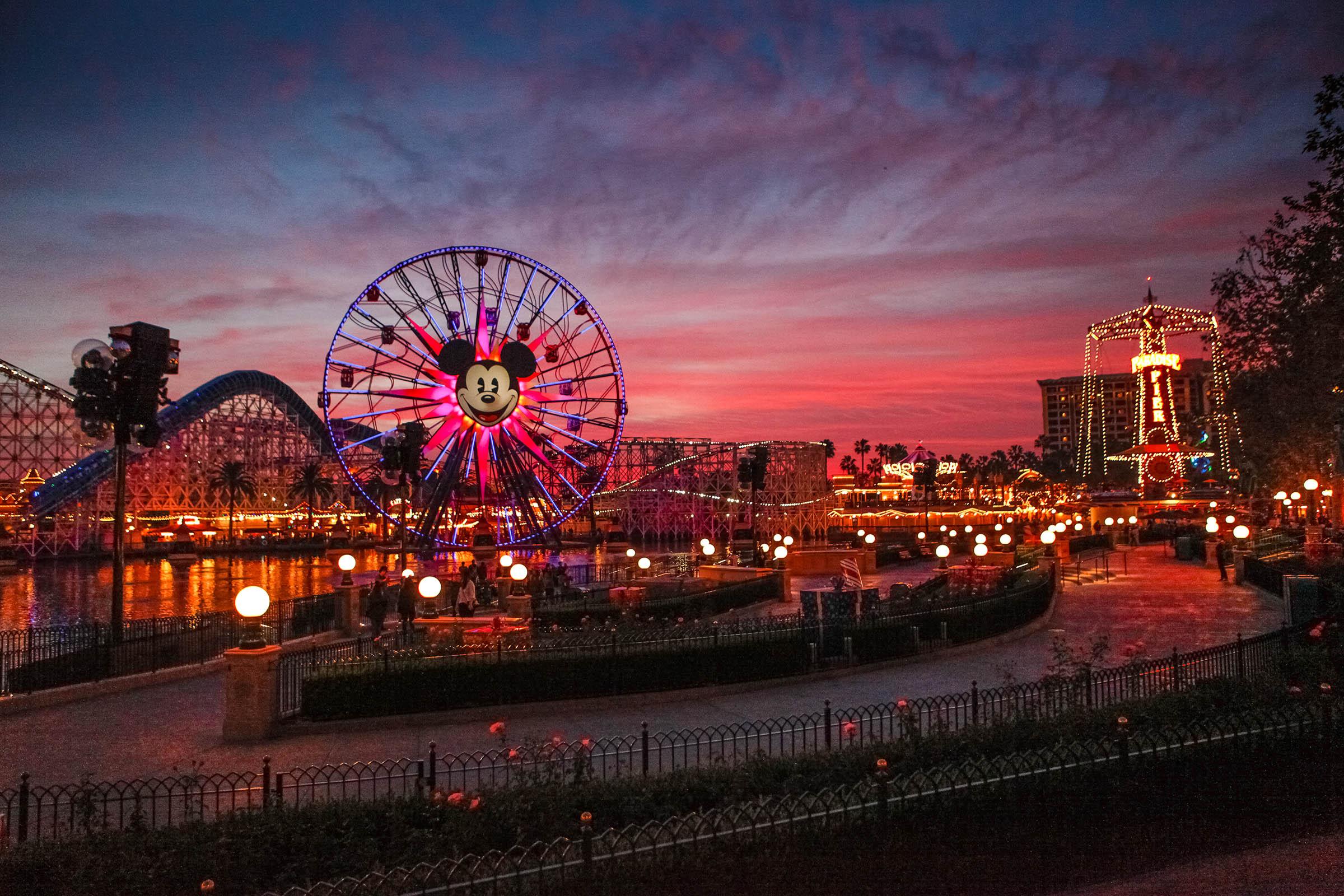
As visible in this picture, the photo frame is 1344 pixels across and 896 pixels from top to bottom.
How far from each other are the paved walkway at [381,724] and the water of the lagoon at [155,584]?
17265 millimetres

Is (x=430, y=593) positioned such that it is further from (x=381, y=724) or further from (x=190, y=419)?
(x=190, y=419)

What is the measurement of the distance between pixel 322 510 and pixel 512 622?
3504 inches

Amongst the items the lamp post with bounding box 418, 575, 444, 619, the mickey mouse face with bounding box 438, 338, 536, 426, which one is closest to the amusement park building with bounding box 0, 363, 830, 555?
the mickey mouse face with bounding box 438, 338, 536, 426

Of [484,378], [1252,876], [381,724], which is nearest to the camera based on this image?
[1252,876]

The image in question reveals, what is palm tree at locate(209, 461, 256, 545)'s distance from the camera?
8449 centimetres

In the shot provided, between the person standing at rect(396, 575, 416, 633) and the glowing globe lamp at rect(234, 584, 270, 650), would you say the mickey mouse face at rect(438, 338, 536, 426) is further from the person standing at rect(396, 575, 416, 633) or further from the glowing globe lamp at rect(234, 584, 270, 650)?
the glowing globe lamp at rect(234, 584, 270, 650)

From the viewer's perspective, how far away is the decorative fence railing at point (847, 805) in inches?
252

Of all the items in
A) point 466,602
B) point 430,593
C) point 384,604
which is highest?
point 430,593

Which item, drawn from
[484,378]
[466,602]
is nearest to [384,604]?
[466,602]

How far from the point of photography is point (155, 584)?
156ft

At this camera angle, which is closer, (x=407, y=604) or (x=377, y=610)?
(x=377, y=610)

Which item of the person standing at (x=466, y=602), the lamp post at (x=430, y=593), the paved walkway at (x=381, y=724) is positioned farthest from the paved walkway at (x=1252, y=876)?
the person standing at (x=466, y=602)

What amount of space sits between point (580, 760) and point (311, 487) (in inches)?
3461

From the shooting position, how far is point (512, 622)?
19.4 metres
